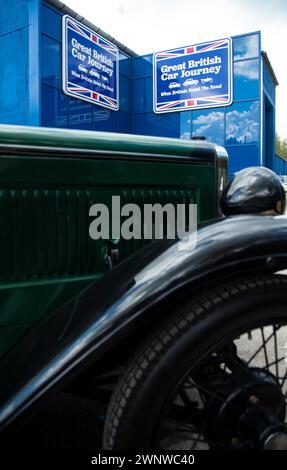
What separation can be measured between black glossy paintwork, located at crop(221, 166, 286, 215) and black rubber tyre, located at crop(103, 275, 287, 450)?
418 millimetres

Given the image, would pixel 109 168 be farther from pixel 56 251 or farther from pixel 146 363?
pixel 146 363

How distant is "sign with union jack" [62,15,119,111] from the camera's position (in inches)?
535

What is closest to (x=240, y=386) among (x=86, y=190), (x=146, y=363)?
(x=146, y=363)

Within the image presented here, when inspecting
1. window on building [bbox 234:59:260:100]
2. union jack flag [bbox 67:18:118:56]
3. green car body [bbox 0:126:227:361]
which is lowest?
green car body [bbox 0:126:227:361]

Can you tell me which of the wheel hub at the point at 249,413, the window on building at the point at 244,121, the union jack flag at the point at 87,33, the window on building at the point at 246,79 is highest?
the union jack flag at the point at 87,33

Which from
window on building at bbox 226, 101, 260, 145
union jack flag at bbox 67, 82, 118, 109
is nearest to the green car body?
union jack flag at bbox 67, 82, 118, 109

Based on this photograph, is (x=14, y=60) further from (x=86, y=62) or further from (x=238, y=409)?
(x=238, y=409)

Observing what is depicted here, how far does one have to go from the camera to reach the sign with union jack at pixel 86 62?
13602 millimetres

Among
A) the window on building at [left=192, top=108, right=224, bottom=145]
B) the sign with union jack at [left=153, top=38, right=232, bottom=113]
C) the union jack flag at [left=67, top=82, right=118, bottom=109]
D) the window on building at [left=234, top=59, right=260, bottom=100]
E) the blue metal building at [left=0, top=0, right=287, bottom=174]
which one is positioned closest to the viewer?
the blue metal building at [left=0, top=0, right=287, bottom=174]

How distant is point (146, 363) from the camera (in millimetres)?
1074

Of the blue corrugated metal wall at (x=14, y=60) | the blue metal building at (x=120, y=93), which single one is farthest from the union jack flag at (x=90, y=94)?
the blue corrugated metal wall at (x=14, y=60)

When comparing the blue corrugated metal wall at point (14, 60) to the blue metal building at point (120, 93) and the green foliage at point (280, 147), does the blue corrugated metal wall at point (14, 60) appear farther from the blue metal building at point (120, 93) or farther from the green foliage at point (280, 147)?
the green foliage at point (280, 147)

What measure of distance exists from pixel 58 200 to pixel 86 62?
1393cm

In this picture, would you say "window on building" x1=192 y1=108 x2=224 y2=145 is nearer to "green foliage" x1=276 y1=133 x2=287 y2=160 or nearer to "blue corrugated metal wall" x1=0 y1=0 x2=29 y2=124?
"blue corrugated metal wall" x1=0 y1=0 x2=29 y2=124
